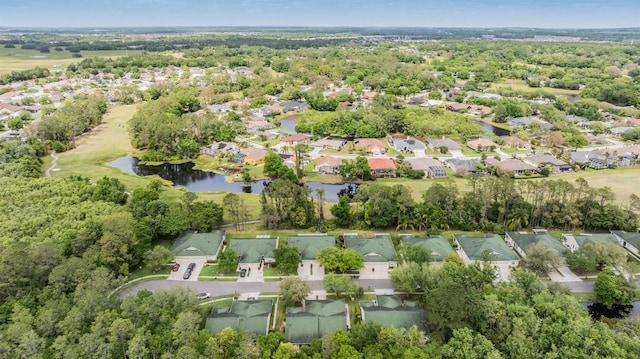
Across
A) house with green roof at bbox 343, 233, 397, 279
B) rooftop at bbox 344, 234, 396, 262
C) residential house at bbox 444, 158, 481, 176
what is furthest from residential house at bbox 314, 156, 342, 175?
house with green roof at bbox 343, 233, 397, 279

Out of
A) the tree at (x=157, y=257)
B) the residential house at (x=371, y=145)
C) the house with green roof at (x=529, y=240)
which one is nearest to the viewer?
the tree at (x=157, y=257)

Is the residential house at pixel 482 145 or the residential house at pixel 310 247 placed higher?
the residential house at pixel 482 145

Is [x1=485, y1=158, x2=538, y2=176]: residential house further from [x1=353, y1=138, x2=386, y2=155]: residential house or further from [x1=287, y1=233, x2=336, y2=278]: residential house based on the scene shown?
[x1=287, y1=233, x2=336, y2=278]: residential house

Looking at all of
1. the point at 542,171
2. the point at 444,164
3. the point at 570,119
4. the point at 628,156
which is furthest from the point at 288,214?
the point at 570,119

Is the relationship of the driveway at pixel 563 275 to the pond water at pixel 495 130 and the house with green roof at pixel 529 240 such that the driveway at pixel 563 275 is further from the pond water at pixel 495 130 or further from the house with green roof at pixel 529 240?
the pond water at pixel 495 130

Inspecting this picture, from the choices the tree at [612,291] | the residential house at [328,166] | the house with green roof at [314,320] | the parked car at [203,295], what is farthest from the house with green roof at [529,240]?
the parked car at [203,295]

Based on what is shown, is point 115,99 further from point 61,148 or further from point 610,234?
point 610,234

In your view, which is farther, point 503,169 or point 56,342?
point 503,169
